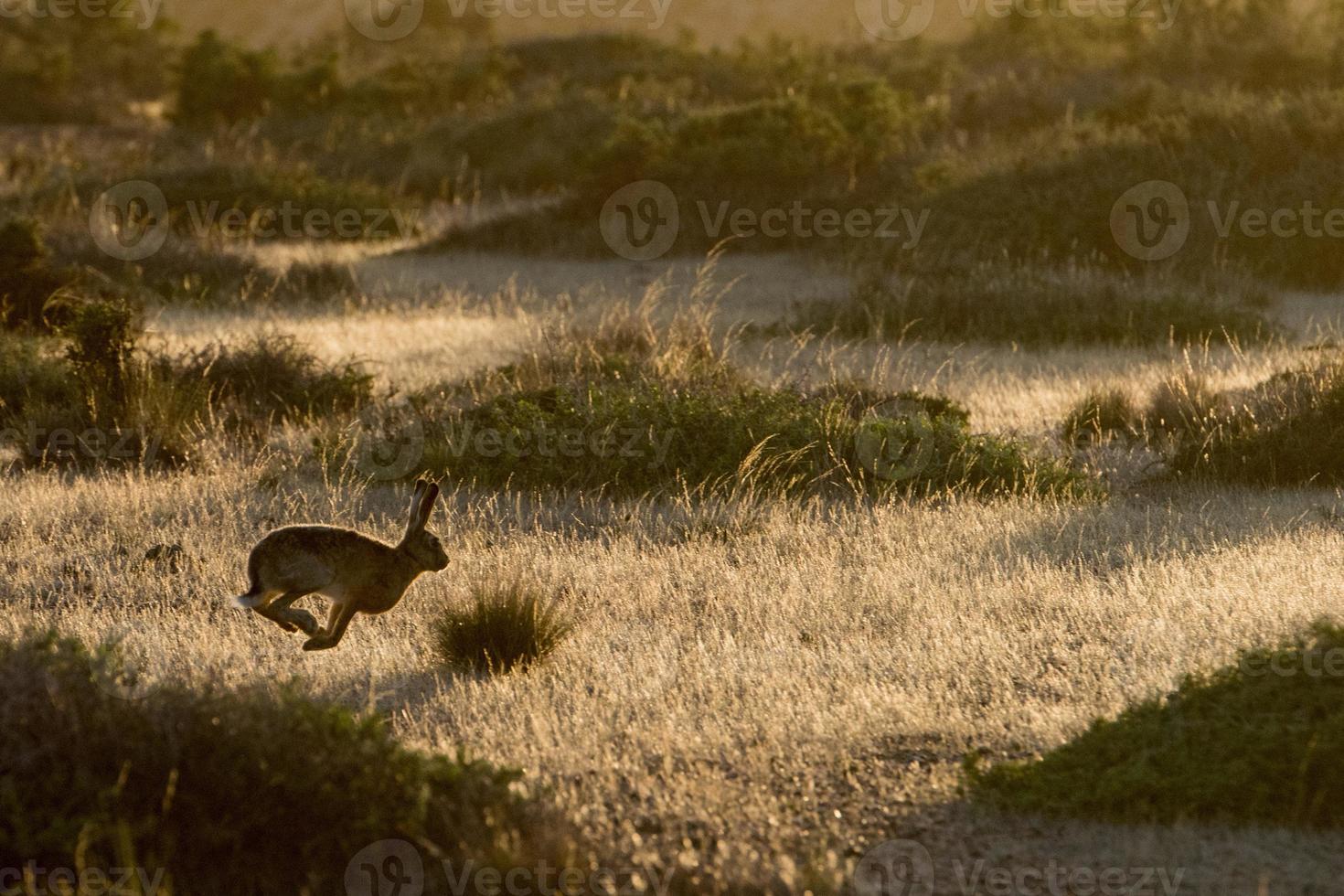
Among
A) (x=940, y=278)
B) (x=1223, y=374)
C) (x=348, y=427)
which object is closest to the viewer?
(x=348, y=427)

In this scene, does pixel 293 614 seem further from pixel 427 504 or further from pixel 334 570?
pixel 427 504

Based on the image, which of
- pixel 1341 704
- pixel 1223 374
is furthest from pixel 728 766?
pixel 1223 374

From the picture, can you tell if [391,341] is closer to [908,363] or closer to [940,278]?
[908,363]

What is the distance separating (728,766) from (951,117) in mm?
22862

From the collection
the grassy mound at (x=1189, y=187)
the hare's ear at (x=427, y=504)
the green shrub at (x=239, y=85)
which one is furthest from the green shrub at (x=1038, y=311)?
the green shrub at (x=239, y=85)

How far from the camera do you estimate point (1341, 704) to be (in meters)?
4.39

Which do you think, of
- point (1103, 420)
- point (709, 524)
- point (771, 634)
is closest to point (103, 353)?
point (709, 524)

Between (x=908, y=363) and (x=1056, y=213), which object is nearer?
(x=908, y=363)

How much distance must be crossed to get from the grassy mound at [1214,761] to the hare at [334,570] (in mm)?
1951

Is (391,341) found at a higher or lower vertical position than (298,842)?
lower

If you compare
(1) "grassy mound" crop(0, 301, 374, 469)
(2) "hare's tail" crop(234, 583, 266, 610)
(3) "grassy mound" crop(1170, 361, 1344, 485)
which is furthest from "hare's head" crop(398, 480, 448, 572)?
(3) "grassy mound" crop(1170, 361, 1344, 485)

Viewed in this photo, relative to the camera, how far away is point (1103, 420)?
9.87 m

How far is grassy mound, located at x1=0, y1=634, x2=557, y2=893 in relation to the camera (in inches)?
143

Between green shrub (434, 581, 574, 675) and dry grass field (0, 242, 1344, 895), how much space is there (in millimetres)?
106
